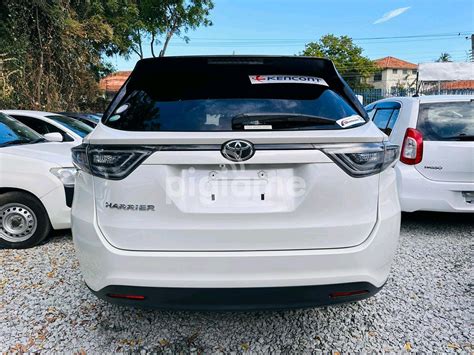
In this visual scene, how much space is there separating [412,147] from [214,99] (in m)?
2.98

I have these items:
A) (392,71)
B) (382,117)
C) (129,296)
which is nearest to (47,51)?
(382,117)

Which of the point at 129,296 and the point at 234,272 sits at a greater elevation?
the point at 234,272

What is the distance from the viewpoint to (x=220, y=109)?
79.9 inches

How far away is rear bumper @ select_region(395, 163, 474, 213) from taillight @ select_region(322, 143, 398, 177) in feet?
8.27

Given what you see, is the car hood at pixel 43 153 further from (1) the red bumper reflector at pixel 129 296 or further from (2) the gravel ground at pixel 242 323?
(1) the red bumper reflector at pixel 129 296

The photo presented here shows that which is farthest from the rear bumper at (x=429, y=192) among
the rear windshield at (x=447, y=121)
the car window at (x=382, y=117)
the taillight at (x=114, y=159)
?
the taillight at (x=114, y=159)

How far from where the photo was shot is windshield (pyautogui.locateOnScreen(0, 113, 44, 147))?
4.46 m

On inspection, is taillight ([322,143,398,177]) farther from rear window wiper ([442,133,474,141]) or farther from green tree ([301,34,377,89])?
green tree ([301,34,377,89])

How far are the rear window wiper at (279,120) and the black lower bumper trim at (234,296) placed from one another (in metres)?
0.80

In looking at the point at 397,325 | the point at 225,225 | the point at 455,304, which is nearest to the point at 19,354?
the point at 225,225

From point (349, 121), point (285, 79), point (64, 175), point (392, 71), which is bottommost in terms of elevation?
point (64, 175)

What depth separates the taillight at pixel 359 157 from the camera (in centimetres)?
190

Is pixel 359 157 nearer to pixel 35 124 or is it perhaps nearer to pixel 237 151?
pixel 237 151

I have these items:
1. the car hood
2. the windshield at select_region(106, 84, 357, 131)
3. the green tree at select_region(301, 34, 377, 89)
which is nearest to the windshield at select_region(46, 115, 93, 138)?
the car hood
